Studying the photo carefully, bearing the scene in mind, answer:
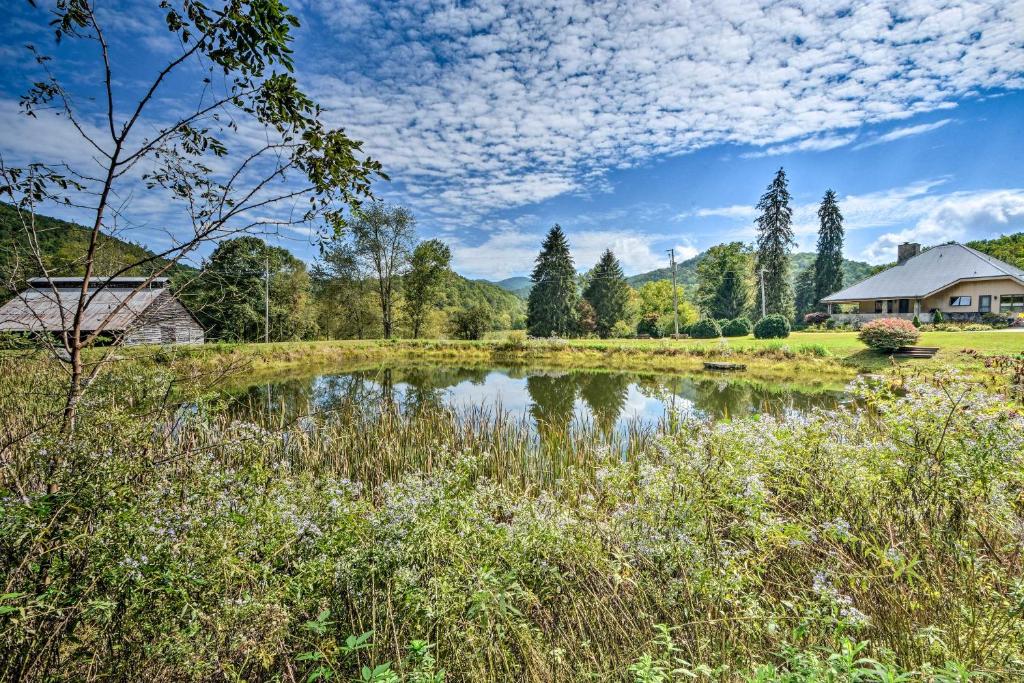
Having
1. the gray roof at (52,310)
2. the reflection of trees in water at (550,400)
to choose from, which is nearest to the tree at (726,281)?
the reflection of trees in water at (550,400)

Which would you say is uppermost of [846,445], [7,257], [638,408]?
[7,257]

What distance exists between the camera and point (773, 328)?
27.4 metres

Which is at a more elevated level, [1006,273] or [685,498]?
[1006,273]

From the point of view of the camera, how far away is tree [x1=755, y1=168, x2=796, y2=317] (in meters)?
43.1

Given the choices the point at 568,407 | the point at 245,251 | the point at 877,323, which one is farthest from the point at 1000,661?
the point at 877,323

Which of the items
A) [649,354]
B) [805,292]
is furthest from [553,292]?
[805,292]

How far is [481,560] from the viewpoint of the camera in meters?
2.73

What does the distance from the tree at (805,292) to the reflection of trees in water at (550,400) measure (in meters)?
44.4

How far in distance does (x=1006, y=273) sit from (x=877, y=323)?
16803mm

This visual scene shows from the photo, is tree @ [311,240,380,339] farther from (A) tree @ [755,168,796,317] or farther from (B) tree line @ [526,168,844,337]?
(A) tree @ [755,168,796,317]

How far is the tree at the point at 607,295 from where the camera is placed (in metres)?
43.8

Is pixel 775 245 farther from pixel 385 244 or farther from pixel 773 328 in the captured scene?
pixel 385 244

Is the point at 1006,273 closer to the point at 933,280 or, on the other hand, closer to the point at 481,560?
the point at 933,280

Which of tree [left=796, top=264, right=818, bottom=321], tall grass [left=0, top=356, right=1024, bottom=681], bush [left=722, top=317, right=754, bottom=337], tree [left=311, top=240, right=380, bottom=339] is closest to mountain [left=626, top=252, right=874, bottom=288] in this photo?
tree [left=796, top=264, right=818, bottom=321]
